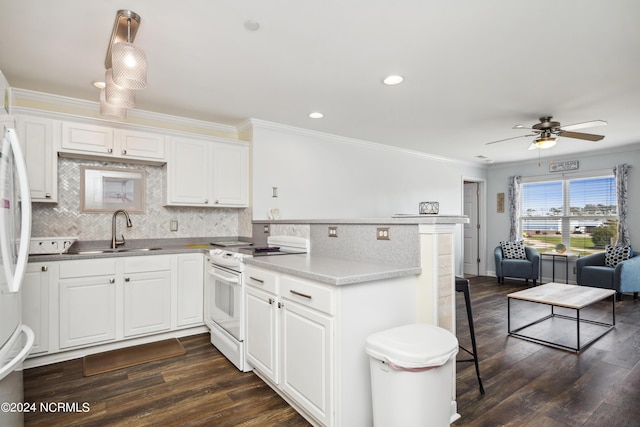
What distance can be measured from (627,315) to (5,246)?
6.02 metres

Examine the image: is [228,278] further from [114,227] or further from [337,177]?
[337,177]

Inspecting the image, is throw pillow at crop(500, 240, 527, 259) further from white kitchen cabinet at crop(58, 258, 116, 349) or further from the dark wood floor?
white kitchen cabinet at crop(58, 258, 116, 349)

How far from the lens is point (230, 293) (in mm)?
2809

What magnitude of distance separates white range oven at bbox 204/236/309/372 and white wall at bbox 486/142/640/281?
5721mm

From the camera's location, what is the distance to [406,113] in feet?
12.6

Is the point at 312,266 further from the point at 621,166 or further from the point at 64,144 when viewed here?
the point at 621,166

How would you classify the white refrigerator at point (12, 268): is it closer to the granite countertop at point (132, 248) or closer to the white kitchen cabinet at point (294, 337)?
the white kitchen cabinet at point (294, 337)

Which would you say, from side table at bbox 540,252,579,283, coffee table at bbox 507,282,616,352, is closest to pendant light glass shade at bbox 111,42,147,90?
coffee table at bbox 507,282,616,352

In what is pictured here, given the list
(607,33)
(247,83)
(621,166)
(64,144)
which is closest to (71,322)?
(64,144)

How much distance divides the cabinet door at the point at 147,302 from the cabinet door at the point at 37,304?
1.88 feet

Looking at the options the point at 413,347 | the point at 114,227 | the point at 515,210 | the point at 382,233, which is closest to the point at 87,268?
the point at 114,227

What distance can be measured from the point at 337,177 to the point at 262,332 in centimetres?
294

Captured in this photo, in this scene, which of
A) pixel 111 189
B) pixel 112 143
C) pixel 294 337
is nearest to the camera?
pixel 294 337

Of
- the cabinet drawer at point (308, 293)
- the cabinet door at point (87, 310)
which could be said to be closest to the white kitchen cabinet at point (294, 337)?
the cabinet drawer at point (308, 293)
